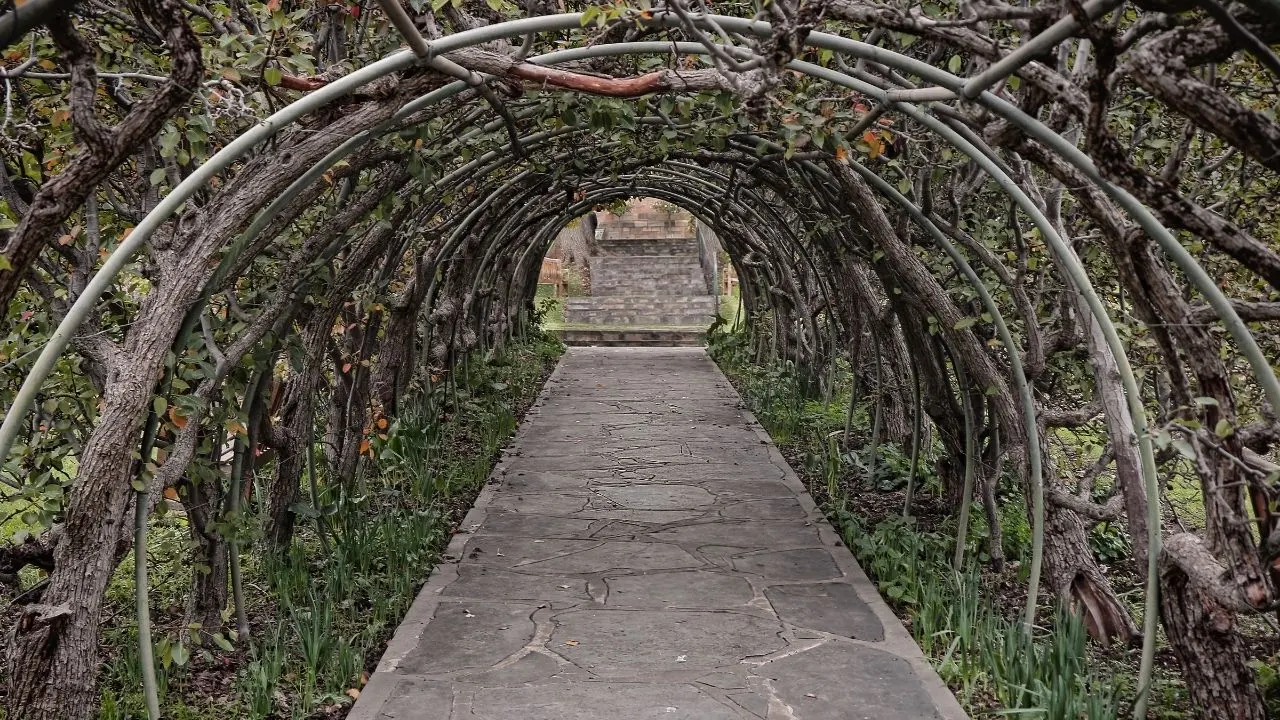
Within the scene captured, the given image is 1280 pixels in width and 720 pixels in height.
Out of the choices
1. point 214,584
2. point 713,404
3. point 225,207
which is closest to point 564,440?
point 713,404

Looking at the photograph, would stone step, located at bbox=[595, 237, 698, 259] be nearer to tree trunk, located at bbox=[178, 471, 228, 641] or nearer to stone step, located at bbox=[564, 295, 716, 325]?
stone step, located at bbox=[564, 295, 716, 325]

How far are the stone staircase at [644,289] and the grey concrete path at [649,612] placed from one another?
1201 centimetres

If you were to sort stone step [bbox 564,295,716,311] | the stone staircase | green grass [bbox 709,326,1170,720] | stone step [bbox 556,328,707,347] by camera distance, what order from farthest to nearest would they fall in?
stone step [bbox 564,295,716,311] → the stone staircase → stone step [bbox 556,328,707,347] → green grass [bbox 709,326,1170,720]

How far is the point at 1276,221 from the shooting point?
4.70 m

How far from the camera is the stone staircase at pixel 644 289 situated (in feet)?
67.0

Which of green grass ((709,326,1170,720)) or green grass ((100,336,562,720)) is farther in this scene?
green grass ((100,336,562,720))

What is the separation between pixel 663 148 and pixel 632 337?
15.5m

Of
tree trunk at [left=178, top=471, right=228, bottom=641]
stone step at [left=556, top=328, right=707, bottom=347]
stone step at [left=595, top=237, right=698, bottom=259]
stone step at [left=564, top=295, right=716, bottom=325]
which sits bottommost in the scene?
stone step at [left=556, top=328, right=707, bottom=347]

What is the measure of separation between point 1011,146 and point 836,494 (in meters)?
4.22

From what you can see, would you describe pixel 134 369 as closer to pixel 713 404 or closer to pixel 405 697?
pixel 405 697

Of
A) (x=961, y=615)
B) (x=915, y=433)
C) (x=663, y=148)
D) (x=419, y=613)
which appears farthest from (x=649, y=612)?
(x=663, y=148)

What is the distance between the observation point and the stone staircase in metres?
20.4

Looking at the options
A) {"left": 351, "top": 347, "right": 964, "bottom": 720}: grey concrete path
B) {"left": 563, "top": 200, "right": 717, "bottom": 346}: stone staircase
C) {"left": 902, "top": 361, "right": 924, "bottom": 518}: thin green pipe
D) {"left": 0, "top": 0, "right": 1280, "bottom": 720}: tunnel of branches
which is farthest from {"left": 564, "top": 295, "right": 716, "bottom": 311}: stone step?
{"left": 902, "top": 361, "right": 924, "bottom": 518}: thin green pipe

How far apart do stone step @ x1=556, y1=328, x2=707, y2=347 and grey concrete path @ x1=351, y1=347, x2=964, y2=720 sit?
38.9ft
